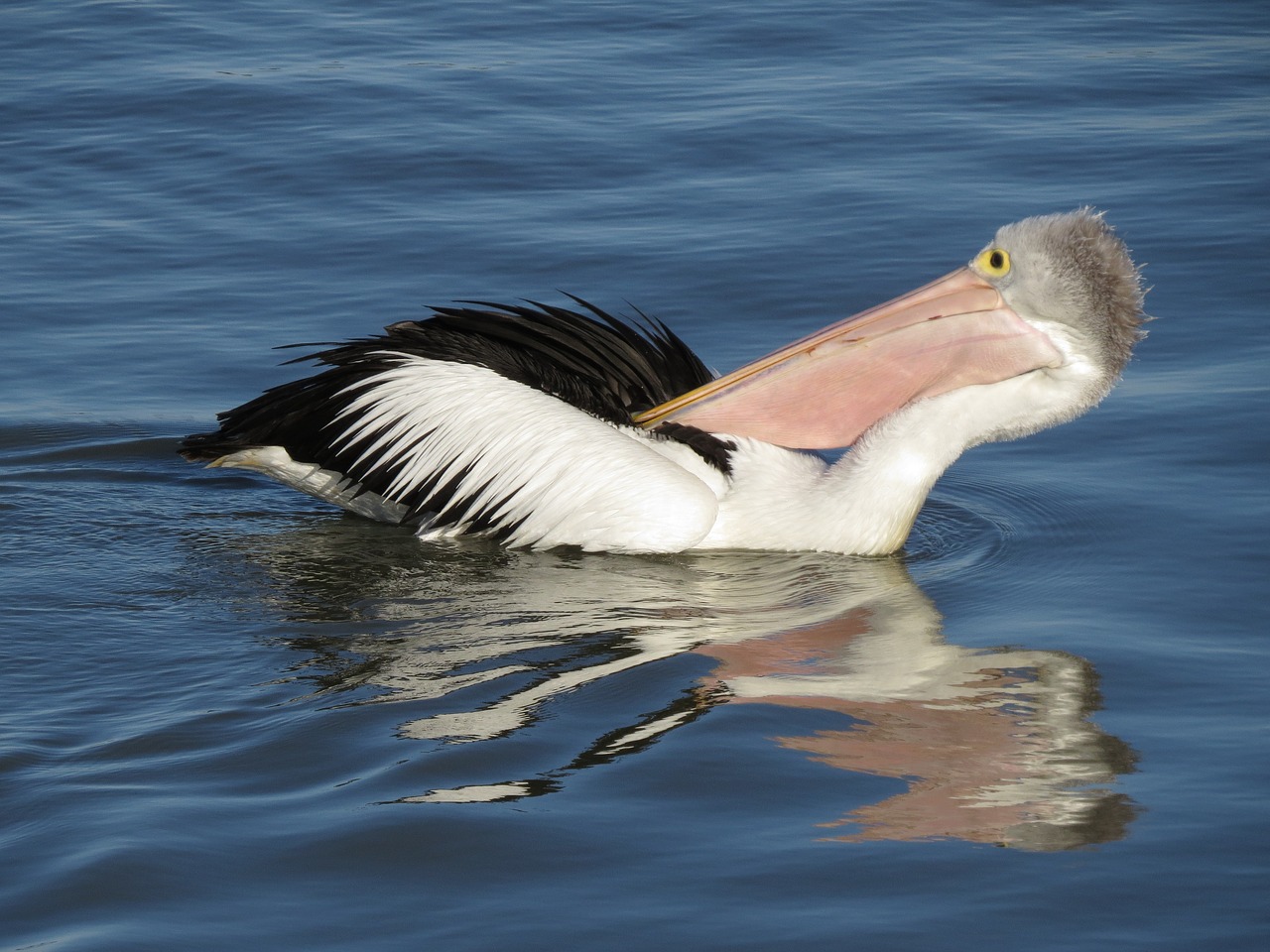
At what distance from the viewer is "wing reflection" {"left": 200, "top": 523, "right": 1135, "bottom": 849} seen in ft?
13.2

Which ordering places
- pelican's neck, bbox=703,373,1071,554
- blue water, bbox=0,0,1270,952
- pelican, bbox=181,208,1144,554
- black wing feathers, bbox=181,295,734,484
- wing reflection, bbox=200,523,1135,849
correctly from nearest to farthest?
blue water, bbox=0,0,1270,952
wing reflection, bbox=200,523,1135,849
pelican, bbox=181,208,1144,554
pelican's neck, bbox=703,373,1071,554
black wing feathers, bbox=181,295,734,484

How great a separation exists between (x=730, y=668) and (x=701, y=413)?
1115mm

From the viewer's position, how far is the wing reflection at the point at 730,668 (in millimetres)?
4023

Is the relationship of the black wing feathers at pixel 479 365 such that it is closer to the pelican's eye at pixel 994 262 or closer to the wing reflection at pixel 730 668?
the wing reflection at pixel 730 668

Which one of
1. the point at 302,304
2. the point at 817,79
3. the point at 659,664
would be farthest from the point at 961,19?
the point at 659,664

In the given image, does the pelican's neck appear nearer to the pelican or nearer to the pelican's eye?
the pelican

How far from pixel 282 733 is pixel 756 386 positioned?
1977 mm

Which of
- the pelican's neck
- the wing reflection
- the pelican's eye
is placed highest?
the pelican's eye

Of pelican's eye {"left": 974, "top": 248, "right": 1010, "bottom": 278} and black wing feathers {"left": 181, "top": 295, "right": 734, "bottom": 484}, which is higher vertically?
pelican's eye {"left": 974, "top": 248, "right": 1010, "bottom": 278}

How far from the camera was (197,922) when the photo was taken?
350 centimetres

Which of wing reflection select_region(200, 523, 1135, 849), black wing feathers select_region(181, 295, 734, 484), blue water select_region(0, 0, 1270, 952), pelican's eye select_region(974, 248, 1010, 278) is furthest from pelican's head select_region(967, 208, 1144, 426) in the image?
black wing feathers select_region(181, 295, 734, 484)

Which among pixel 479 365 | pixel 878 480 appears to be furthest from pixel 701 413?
pixel 479 365

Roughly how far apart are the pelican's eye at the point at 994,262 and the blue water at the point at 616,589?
0.88 meters

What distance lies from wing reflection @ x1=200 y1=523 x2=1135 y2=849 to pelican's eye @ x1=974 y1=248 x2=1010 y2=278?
3.07ft
